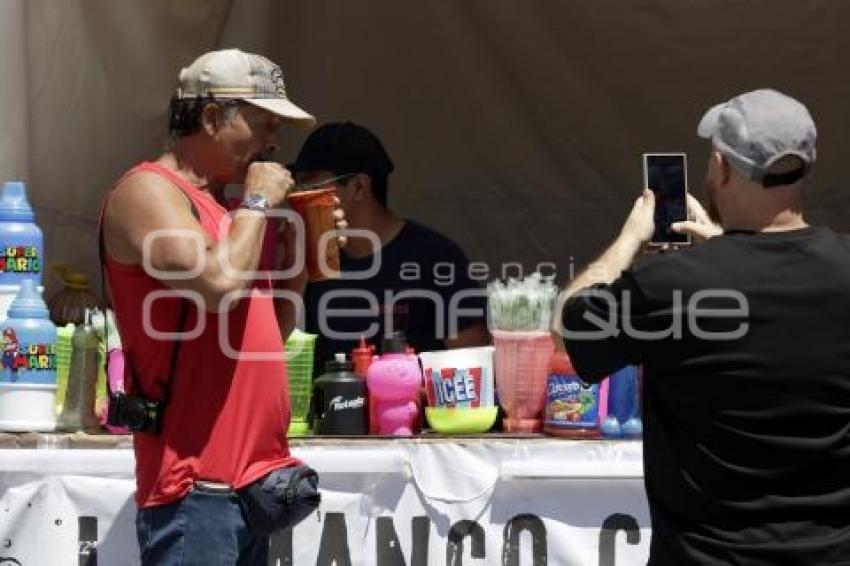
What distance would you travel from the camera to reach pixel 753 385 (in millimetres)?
2367

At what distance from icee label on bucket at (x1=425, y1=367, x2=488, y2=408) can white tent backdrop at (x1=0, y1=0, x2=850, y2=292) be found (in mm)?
1757

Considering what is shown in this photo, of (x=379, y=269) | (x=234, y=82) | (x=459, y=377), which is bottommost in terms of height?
(x=459, y=377)

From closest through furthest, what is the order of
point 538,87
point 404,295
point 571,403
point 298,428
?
1. point 571,403
2. point 298,428
3. point 404,295
4. point 538,87

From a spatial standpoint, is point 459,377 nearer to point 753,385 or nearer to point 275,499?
point 275,499

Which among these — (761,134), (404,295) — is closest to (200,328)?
(761,134)

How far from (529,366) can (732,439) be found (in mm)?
1307

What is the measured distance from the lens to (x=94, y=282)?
16.1 feet

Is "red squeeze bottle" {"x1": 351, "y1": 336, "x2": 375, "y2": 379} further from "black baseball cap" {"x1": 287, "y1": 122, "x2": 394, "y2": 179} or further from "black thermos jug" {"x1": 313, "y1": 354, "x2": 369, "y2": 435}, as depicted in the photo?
"black baseball cap" {"x1": 287, "y1": 122, "x2": 394, "y2": 179}

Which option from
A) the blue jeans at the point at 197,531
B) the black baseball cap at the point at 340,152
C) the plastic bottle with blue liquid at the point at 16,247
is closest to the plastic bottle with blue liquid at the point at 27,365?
the plastic bottle with blue liquid at the point at 16,247

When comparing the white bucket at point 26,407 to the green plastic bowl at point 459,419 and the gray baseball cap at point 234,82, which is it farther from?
the gray baseball cap at point 234,82

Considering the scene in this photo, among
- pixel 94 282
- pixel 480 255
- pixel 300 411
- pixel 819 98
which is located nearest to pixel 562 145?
pixel 480 255

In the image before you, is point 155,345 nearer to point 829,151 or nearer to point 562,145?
point 562,145

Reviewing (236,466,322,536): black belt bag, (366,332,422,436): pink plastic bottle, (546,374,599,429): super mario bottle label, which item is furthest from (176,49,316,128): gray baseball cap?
(546,374,599,429): super mario bottle label

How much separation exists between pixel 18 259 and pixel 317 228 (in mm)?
934
